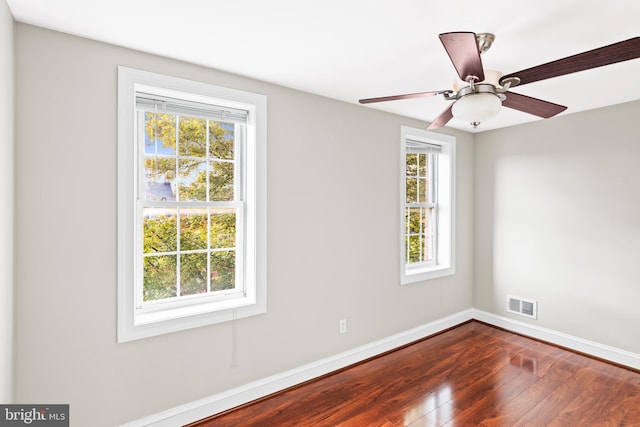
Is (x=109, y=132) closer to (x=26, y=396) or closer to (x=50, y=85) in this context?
(x=50, y=85)

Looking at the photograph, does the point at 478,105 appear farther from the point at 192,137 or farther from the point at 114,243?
the point at 114,243

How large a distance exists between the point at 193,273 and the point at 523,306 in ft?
11.6

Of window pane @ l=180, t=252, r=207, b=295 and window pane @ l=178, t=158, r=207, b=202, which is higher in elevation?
window pane @ l=178, t=158, r=207, b=202

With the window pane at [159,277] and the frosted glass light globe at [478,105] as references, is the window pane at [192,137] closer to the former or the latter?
the window pane at [159,277]

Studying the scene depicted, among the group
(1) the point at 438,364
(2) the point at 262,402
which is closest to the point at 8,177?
(2) the point at 262,402

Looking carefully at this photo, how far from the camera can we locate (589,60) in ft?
4.82

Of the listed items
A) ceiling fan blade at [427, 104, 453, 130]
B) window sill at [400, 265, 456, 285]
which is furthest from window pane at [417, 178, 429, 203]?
ceiling fan blade at [427, 104, 453, 130]

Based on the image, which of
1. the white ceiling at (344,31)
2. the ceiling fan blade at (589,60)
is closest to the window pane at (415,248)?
the white ceiling at (344,31)

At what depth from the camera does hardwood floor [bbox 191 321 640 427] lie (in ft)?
7.75

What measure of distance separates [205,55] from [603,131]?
3.54 meters

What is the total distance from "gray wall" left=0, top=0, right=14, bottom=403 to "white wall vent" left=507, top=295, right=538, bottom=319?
439 cm

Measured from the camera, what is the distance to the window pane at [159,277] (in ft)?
7.63

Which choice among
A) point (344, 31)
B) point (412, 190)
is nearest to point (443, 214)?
point (412, 190)

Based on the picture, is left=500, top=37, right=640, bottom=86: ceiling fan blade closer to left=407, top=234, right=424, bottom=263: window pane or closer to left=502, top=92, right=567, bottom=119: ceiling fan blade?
left=502, top=92, right=567, bottom=119: ceiling fan blade
